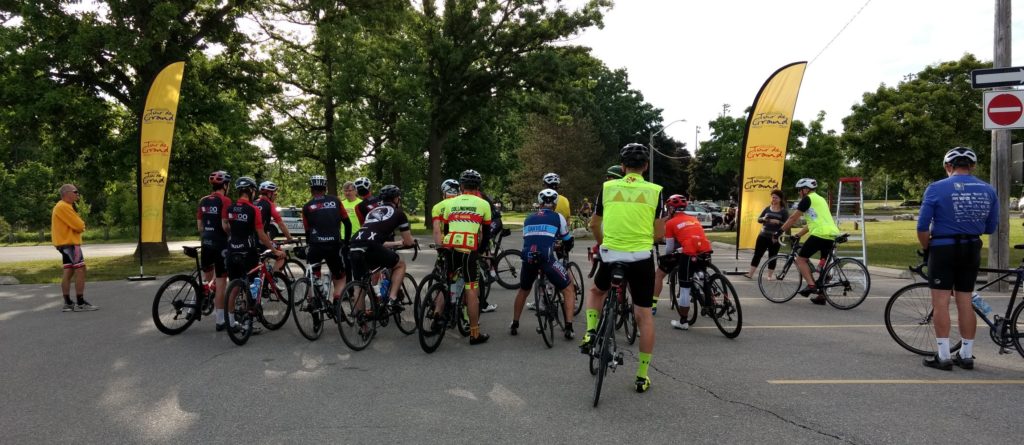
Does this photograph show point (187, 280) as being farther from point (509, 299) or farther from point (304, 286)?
point (509, 299)

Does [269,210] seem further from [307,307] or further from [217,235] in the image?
[307,307]

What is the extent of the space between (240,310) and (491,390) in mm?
3395

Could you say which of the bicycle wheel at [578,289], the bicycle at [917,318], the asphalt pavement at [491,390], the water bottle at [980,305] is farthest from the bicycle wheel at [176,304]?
the water bottle at [980,305]

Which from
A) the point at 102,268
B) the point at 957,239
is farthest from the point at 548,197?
the point at 102,268

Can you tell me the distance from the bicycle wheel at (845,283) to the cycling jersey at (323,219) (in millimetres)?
7023

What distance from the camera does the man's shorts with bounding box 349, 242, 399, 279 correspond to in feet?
21.3

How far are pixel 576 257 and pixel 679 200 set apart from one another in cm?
957

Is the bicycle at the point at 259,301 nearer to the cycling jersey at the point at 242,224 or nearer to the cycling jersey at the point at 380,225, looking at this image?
the cycling jersey at the point at 242,224

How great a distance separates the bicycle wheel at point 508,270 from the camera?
34.7ft

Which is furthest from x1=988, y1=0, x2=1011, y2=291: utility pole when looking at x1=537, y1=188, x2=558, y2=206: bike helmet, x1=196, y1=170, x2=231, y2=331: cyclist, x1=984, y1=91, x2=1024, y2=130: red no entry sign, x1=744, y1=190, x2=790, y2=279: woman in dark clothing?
x1=196, y1=170, x2=231, y2=331: cyclist

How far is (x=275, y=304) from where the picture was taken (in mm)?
7203

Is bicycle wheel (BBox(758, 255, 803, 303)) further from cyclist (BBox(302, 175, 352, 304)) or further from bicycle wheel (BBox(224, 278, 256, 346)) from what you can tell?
bicycle wheel (BBox(224, 278, 256, 346))

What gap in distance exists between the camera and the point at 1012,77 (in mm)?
8984

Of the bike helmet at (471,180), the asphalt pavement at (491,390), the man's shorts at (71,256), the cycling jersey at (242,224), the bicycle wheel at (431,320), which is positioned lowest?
the asphalt pavement at (491,390)
